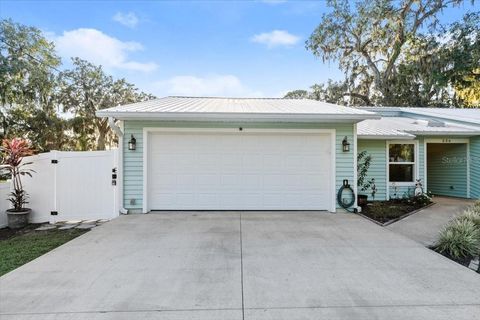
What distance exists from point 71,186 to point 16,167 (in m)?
1.19

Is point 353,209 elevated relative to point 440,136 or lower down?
lower down

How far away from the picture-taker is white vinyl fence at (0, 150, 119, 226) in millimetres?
6512

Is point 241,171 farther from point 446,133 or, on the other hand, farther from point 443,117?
point 443,117

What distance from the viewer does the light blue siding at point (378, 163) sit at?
30.6 feet

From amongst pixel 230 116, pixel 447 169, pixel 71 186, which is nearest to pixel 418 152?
pixel 447 169

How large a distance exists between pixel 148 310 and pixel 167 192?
186 inches

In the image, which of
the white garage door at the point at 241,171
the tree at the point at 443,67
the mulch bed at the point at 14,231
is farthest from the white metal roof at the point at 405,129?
the mulch bed at the point at 14,231

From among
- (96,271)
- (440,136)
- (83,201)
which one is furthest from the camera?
(440,136)

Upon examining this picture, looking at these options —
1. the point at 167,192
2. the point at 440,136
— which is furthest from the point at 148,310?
the point at 440,136

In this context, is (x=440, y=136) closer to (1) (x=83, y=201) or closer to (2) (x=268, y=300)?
(2) (x=268, y=300)

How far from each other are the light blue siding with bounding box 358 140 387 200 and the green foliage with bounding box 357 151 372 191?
8.0 inches

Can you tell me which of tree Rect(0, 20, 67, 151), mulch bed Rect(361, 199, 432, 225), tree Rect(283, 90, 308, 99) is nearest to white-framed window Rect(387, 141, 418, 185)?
mulch bed Rect(361, 199, 432, 225)

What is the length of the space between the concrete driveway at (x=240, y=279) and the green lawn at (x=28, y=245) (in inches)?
12.5

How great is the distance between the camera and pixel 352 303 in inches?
111
